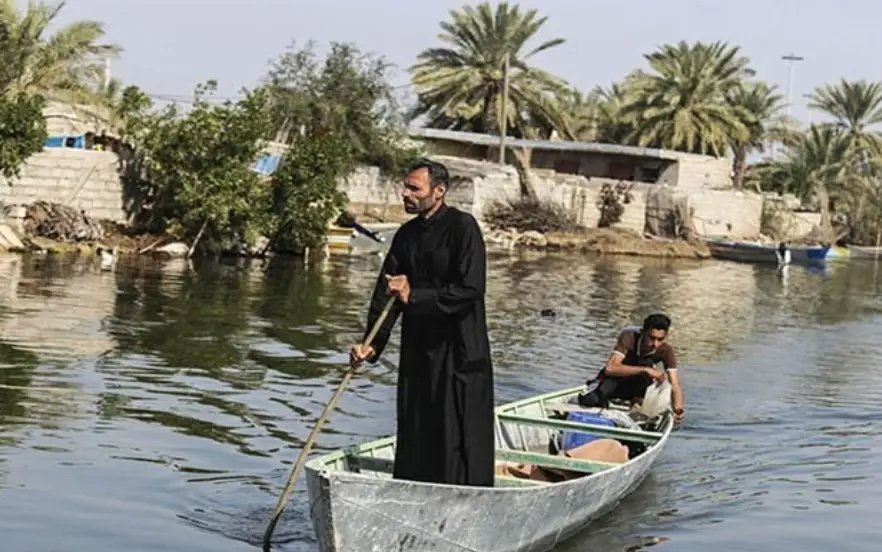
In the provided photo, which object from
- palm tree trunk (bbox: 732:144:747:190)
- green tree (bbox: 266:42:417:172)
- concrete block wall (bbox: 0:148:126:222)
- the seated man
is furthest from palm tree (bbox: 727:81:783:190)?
the seated man

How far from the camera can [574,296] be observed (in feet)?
92.2

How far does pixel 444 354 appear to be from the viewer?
6.90 metres

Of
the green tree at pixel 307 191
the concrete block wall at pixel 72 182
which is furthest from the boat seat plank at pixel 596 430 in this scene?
the concrete block wall at pixel 72 182

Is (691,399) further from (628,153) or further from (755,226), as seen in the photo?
(755,226)

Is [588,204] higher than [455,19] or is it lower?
lower

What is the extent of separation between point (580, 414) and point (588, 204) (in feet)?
127

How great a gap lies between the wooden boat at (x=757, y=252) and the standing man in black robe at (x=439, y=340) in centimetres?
4106

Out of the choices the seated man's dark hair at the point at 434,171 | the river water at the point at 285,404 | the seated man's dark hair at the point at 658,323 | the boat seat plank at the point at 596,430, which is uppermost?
the seated man's dark hair at the point at 434,171

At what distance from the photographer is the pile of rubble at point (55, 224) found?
30.2 meters

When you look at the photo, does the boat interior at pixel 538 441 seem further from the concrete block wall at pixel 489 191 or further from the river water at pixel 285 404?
the concrete block wall at pixel 489 191

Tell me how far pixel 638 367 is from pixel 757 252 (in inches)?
1466

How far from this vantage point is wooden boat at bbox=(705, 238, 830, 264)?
47219 millimetres

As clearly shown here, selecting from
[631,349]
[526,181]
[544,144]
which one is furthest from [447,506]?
[544,144]

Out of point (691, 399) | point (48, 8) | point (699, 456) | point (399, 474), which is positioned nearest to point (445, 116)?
point (48, 8)
